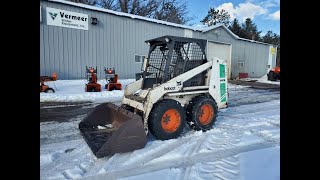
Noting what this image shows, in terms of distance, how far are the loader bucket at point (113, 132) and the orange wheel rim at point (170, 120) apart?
2.38 ft

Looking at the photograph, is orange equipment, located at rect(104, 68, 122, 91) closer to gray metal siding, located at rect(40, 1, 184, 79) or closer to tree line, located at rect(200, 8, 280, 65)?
gray metal siding, located at rect(40, 1, 184, 79)

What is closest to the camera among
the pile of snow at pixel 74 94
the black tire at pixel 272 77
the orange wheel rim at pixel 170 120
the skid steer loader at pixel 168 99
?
the skid steer loader at pixel 168 99

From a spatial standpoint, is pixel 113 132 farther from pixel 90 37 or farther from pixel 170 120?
pixel 90 37

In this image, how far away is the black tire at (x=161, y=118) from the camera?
4656mm

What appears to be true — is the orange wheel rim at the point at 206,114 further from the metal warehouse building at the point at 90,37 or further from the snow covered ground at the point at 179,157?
the metal warehouse building at the point at 90,37

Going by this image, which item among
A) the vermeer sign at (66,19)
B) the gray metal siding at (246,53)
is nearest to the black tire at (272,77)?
the gray metal siding at (246,53)

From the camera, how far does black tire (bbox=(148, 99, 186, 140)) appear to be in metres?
4.66

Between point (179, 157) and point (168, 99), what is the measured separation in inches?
51.7

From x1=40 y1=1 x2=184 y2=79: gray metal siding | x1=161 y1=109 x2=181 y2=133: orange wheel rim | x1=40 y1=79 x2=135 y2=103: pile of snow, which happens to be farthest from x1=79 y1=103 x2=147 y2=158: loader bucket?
x1=40 y1=1 x2=184 y2=79: gray metal siding

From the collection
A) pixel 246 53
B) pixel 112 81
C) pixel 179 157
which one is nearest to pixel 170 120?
pixel 179 157

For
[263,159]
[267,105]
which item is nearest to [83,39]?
[267,105]

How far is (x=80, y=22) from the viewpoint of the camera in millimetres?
14180

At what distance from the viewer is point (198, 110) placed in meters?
5.30
